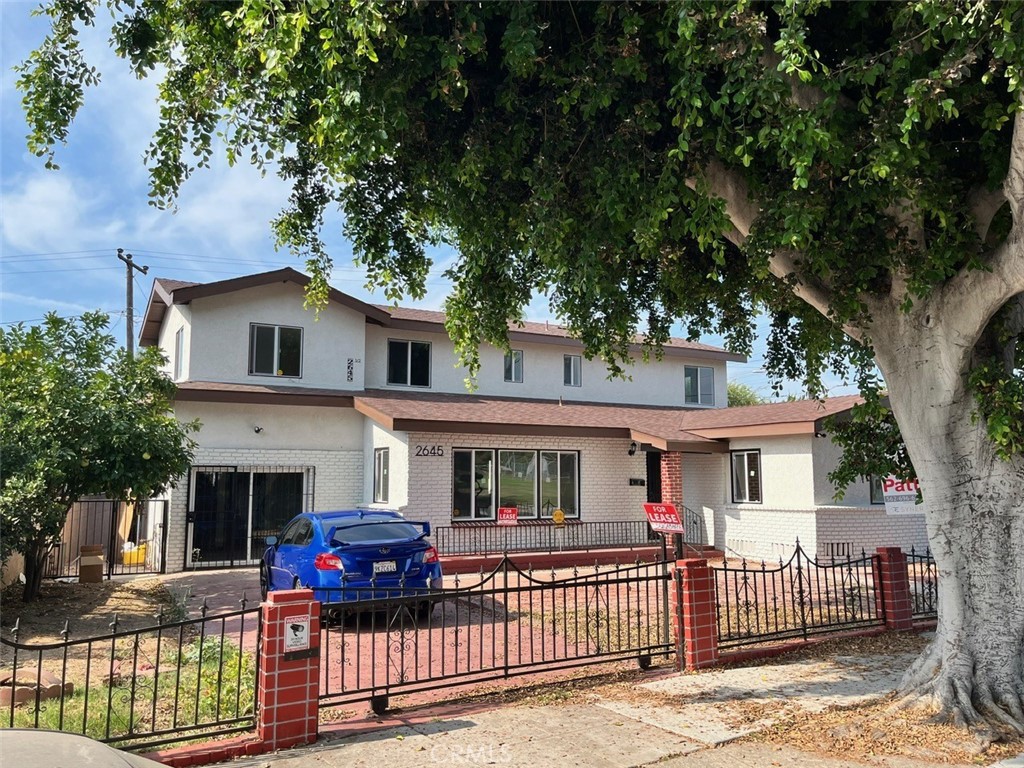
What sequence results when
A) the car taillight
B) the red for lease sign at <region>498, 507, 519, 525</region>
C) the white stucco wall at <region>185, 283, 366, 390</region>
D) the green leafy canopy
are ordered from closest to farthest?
the green leafy canopy
the car taillight
the red for lease sign at <region>498, 507, 519, 525</region>
the white stucco wall at <region>185, 283, 366, 390</region>

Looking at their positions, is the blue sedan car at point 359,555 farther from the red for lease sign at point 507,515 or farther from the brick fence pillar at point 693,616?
the red for lease sign at point 507,515

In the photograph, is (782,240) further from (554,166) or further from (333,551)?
(333,551)

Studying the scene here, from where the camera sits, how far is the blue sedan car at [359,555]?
32.9 ft

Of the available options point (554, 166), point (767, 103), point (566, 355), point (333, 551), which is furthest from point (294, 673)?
point (566, 355)

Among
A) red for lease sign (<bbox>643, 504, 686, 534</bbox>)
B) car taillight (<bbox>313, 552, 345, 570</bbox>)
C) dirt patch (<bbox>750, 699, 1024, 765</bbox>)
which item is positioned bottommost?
dirt patch (<bbox>750, 699, 1024, 765</bbox>)

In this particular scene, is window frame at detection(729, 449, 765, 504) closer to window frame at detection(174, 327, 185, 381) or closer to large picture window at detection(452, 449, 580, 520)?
large picture window at detection(452, 449, 580, 520)

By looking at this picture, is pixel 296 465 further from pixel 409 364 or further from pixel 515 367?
pixel 515 367

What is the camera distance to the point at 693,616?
26.4ft

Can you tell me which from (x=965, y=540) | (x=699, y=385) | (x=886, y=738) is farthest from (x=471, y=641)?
(x=699, y=385)

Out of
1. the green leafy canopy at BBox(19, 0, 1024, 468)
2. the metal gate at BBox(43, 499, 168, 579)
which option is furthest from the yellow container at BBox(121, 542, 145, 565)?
the green leafy canopy at BBox(19, 0, 1024, 468)

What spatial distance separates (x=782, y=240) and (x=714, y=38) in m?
1.58

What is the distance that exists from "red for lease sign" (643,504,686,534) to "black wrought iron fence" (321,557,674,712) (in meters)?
0.43

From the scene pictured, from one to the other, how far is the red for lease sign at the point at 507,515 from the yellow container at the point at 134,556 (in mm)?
8309

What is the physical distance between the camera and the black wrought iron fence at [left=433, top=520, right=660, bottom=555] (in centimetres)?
1736
